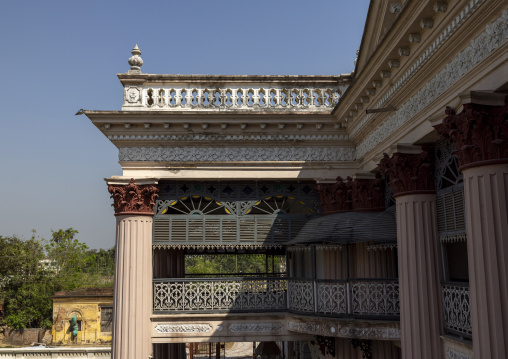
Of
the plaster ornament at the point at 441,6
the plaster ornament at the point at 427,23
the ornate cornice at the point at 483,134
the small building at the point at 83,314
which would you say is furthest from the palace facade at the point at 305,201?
the small building at the point at 83,314

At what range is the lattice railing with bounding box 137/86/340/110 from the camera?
13.2 metres

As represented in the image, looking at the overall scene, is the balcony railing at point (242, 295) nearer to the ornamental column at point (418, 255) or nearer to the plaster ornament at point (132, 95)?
the ornamental column at point (418, 255)

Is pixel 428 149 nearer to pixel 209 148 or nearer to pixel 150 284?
pixel 209 148

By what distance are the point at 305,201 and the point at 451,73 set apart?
6649mm

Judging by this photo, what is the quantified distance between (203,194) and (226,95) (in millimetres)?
2726

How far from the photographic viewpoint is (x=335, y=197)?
13180mm

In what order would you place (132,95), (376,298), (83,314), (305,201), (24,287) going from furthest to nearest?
1. (24,287)
2. (83,314)
3. (305,201)
4. (132,95)
5. (376,298)

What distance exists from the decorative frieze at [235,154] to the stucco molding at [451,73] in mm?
2048

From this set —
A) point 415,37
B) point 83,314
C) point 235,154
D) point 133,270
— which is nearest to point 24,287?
point 83,314

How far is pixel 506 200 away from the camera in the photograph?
259 inches

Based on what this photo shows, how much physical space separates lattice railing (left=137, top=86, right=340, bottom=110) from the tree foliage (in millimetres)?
31991

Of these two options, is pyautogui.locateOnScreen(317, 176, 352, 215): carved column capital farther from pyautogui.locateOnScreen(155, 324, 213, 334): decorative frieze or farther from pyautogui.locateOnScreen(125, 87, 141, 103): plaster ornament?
pyautogui.locateOnScreen(125, 87, 141, 103): plaster ornament

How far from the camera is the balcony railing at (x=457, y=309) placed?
26.2ft

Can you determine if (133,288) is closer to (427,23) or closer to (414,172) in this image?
(414,172)
